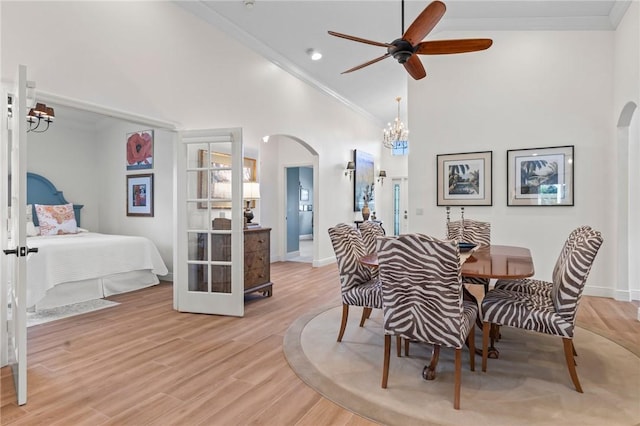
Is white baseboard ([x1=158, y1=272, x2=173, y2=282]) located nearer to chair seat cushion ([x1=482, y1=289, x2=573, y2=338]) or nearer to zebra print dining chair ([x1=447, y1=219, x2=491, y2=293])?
zebra print dining chair ([x1=447, y1=219, x2=491, y2=293])

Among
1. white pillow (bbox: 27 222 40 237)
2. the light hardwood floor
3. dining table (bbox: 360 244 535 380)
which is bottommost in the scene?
the light hardwood floor

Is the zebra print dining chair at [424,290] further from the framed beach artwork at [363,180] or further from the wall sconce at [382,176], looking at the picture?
the wall sconce at [382,176]

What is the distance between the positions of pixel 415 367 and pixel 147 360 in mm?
2030

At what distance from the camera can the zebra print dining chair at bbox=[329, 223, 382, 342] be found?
116 inches

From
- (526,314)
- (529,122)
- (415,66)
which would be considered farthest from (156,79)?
(529,122)

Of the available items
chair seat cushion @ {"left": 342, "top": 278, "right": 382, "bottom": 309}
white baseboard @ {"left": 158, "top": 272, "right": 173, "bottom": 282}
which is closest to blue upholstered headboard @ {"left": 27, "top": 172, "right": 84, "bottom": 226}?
white baseboard @ {"left": 158, "top": 272, "right": 173, "bottom": 282}

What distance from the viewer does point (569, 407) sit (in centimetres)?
208

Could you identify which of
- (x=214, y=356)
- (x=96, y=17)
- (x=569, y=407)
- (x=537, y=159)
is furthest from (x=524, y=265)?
(x=96, y=17)

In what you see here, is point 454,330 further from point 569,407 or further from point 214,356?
point 214,356

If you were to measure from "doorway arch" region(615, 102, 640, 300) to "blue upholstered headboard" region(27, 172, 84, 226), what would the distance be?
8312 mm

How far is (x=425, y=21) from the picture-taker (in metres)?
2.55

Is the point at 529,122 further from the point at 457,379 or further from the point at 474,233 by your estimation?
the point at 457,379

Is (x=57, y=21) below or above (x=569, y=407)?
above

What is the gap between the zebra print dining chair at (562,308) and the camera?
2.21 m
